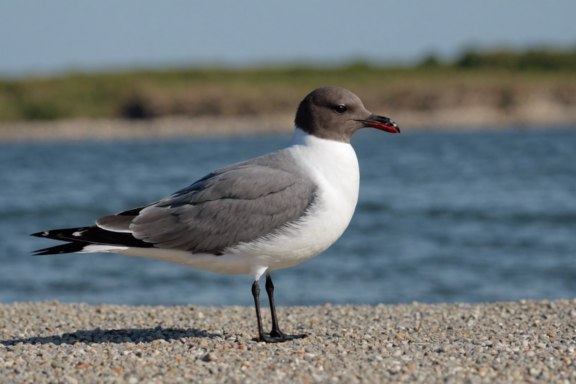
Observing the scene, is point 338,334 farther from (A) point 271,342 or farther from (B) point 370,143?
(B) point 370,143

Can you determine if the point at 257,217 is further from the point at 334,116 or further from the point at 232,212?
the point at 334,116

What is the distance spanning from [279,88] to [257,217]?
4380 cm

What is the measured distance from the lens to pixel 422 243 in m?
12.2

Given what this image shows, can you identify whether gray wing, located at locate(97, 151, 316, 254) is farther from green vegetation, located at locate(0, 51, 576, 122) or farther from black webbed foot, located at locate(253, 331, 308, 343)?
green vegetation, located at locate(0, 51, 576, 122)

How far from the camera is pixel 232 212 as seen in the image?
484cm

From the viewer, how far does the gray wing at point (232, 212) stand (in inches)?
188

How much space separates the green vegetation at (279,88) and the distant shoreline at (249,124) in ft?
3.65

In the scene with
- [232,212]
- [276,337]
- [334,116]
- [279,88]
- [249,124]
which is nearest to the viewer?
[232,212]

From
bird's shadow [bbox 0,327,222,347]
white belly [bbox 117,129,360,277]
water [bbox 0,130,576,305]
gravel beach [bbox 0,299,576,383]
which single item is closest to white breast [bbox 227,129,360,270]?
white belly [bbox 117,129,360,277]

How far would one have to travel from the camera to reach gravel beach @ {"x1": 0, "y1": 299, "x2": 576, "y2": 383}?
4.01m

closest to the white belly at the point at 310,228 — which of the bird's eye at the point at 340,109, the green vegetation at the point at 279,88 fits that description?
the bird's eye at the point at 340,109

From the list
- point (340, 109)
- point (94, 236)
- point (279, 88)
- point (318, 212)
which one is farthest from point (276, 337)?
point (279, 88)

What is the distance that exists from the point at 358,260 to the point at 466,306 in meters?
4.07

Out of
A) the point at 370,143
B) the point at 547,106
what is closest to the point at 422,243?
the point at 370,143
